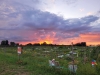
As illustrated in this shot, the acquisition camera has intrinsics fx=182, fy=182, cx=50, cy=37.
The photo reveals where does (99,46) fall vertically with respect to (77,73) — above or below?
above

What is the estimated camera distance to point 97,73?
38.5ft

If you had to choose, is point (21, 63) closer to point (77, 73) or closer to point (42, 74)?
point (42, 74)

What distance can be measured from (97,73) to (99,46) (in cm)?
1187

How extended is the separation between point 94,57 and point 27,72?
441 inches

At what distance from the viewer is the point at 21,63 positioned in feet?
53.6

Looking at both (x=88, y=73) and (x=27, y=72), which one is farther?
(x=27, y=72)

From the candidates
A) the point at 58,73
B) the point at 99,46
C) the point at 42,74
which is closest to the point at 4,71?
the point at 42,74

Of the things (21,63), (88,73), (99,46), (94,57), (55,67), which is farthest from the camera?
(99,46)

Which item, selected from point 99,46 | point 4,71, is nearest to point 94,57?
point 99,46

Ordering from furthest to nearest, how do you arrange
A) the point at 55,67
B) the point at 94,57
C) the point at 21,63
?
the point at 94,57, the point at 21,63, the point at 55,67

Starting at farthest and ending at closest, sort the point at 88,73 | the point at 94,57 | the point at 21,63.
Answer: the point at 94,57 < the point at 21,63 < the point at 88,73

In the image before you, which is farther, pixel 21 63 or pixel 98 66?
pixel 21 63

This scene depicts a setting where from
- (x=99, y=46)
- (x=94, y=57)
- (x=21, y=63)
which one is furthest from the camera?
(x=99, y=46)

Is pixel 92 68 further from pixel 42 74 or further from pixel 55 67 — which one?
pixel 42 74
